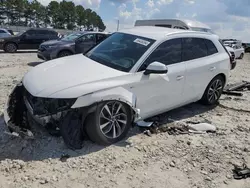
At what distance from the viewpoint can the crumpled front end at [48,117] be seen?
12.1 feet

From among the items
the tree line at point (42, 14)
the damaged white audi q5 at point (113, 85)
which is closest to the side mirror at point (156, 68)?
the damaged white audi q5 at point (113, 85)

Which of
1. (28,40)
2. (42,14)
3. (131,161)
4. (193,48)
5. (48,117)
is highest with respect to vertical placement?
(42,14)

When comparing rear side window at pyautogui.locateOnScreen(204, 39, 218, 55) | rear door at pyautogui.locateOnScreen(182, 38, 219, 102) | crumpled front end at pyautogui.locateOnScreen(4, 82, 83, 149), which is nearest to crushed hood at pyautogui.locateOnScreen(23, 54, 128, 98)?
crumpled front end at pyautogui.locateOnScreen(4, 82, 83, 149)

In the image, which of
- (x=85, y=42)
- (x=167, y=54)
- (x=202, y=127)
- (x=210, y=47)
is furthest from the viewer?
(x=85, y=42)

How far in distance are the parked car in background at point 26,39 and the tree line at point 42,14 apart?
49921 mm

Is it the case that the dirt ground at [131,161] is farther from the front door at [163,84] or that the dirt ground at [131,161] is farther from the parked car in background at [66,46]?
the parked car in background at [66,46]

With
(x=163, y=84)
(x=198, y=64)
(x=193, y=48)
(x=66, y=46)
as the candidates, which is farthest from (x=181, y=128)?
(x=66, y=46)

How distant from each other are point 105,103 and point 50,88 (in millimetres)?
795

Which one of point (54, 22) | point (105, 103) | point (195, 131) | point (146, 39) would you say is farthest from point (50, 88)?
point (54, 22)

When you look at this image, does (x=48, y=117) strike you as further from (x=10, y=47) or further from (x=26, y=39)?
(x=26, y=39)

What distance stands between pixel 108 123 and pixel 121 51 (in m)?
1.37

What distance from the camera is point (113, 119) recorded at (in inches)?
160

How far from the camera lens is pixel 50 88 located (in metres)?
3.73

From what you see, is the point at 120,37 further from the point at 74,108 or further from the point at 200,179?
the point at 200,179
